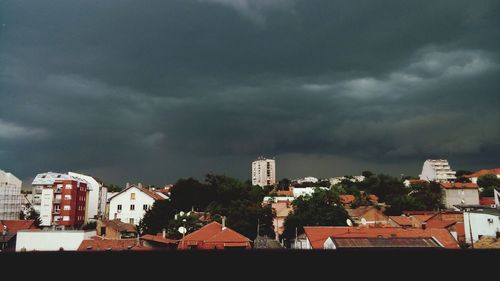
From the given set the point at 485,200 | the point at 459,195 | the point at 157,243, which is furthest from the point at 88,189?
the point at 485,200

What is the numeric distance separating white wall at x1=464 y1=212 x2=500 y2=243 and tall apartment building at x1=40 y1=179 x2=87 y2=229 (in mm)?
70633

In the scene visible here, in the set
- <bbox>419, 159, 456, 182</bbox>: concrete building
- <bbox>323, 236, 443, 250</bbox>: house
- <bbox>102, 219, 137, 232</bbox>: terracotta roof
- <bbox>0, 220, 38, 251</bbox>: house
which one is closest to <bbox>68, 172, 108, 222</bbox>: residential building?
<bbox>0, 220, 38, 251</bbox>: house

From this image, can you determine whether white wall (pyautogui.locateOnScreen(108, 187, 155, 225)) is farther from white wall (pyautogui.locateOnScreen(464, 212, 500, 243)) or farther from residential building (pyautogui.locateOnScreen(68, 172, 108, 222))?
white wall (pyautogui.locateOnScreen(464, 212, 500, 243))

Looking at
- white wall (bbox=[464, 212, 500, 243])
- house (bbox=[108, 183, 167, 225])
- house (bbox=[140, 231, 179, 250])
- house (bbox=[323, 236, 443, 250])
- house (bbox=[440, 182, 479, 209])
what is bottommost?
house (bbox=[140, 231, 179, 250])

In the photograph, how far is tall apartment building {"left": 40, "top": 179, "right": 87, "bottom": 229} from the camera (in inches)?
3088

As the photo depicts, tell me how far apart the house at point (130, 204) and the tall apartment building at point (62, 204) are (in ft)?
37.1

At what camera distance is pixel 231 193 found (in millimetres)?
73125

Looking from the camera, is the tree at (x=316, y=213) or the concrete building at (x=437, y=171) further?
the concrete building at (x=437, y=171)

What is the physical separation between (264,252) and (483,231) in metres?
47.8

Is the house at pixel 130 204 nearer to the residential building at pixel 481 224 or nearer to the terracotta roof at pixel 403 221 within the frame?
the terracotta roof at pixel 403 221

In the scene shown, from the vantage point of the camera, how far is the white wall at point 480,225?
4206cm

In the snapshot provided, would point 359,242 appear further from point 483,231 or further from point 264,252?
point 264,252

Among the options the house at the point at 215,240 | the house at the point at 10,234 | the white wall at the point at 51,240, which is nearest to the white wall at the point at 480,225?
the house at the point at 215,240

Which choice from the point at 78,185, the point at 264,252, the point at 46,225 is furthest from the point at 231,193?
the point at 264,252
